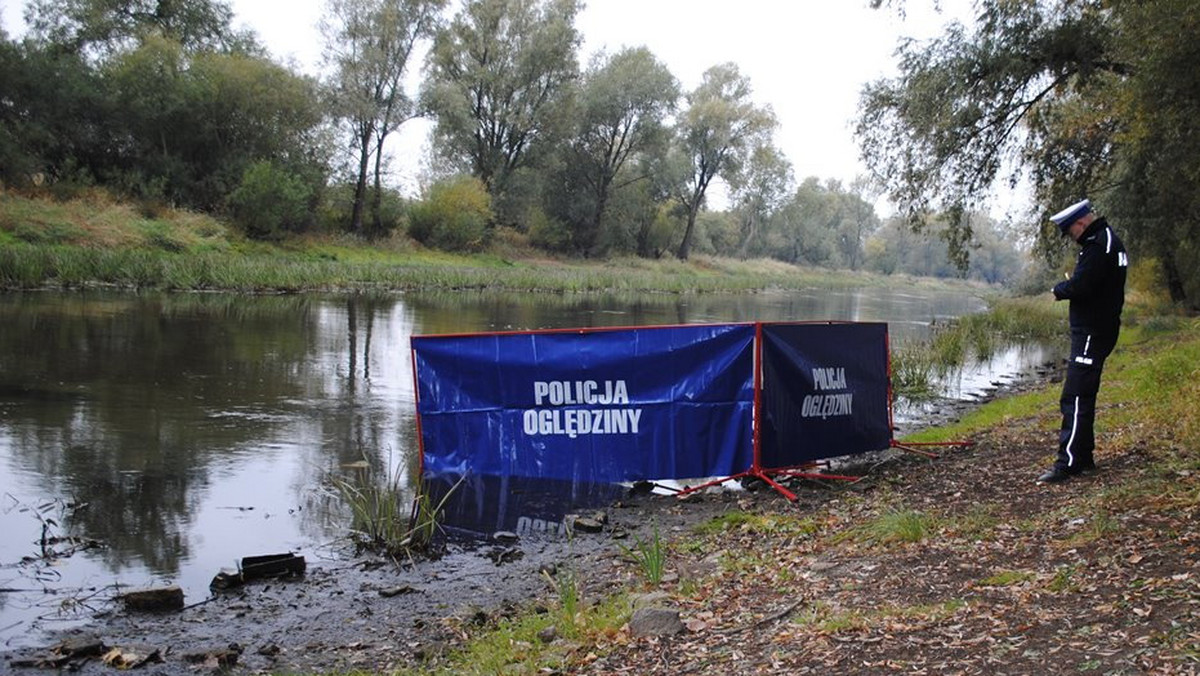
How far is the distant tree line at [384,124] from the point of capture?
46.2m

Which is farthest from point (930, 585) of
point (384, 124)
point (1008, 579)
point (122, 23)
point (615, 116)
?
point (615, 116)

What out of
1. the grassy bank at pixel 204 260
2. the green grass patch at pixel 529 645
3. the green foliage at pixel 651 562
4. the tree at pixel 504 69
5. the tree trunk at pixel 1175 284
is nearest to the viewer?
the green grass patch at pixel 529 645

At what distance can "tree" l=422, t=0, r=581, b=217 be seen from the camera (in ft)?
202

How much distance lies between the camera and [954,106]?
1891 centimetres

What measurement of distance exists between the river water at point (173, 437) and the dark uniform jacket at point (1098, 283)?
6652mm

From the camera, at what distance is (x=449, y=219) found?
2403 inches

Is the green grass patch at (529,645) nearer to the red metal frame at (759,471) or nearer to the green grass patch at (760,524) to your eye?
the green grass patch at (760,524)

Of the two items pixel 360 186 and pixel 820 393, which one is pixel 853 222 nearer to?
pixel 360 186

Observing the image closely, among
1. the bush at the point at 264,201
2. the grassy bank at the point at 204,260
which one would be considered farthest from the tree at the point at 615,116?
the bush at the point at 264,201

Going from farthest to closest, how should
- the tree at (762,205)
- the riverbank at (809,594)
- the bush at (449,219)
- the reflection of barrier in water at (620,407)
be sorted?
1. the tree at (762,205)
2. the bush at (449,219)
3. the reflection of barrier in water at (620,407)
4. the riverbank at (809,594)

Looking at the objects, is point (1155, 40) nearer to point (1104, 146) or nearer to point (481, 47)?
point (1104, 146)

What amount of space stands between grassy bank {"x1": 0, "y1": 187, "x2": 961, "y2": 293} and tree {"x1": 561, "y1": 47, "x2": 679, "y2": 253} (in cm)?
1287

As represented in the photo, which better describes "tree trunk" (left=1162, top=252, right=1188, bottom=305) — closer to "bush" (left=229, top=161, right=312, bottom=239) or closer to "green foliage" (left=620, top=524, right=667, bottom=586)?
"green foliage" (left=620, top=524, right=667, bottom=586)

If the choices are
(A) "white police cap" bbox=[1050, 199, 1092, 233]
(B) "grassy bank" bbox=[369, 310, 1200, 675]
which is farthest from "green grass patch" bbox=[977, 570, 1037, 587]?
(A) "white police cap" bbox=[1050, 199, 1092, 233]
